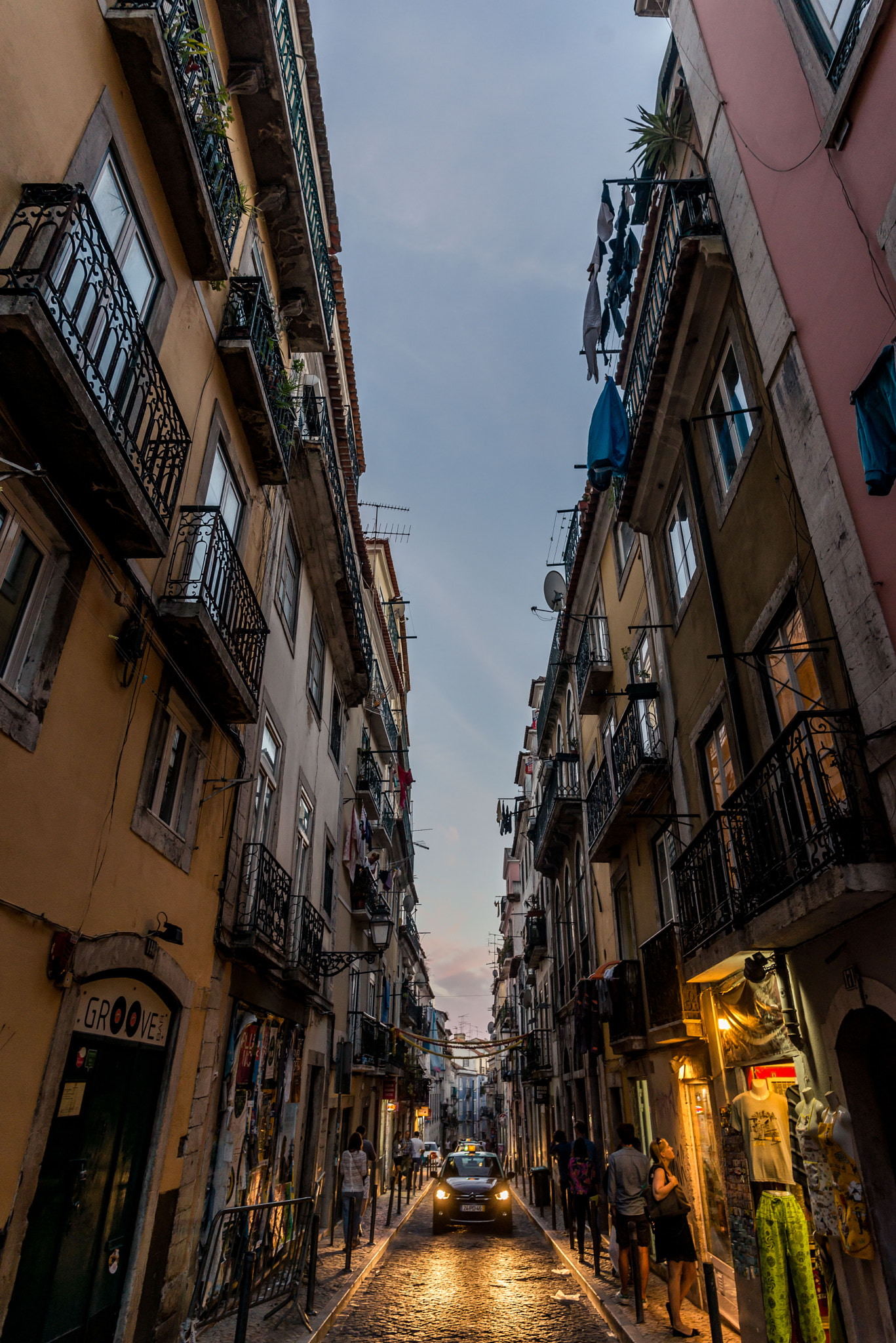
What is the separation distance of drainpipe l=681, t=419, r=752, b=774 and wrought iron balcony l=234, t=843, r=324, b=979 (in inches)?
247

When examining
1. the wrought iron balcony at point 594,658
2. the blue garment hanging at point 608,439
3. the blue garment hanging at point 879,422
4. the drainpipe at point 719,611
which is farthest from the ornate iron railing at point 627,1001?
the blue garment hanging at point 879,422

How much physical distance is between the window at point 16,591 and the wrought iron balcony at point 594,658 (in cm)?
1215

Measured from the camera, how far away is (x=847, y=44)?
6688 mm

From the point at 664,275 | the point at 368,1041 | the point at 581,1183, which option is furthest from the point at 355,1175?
the point at 664,275

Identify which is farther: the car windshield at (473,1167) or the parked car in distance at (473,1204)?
the car windshield at (473,1167)

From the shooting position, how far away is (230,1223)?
9.06 metres

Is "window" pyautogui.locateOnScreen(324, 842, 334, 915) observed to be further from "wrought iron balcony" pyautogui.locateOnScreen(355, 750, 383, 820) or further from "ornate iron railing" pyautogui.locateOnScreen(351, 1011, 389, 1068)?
"ornate iron railing" pyautogui.locateOnScreen(351, 1011, 389, 1068)

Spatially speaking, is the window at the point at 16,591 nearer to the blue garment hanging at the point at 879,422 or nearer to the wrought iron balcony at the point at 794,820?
the wrought iron balcony at the point at 794,820

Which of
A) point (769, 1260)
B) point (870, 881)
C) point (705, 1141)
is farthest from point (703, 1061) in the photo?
point (870, 881)

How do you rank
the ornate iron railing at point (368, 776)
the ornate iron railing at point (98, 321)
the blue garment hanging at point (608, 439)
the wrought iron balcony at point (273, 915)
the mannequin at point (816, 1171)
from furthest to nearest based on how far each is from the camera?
the ornate iron railing at point (368, 776), the blue garment hanging at point (608, 439), the wrought iron balcony at point (273, 915), the mannequin at point (816, 1171), the ornate iron railing at point (98, 321)

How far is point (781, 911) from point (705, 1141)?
6178 millimetres

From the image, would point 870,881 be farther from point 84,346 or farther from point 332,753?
point 332,753

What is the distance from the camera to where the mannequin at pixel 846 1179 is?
5.39 metres

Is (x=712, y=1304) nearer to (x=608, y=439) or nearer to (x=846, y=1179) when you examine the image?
(x=846, y=1179)
